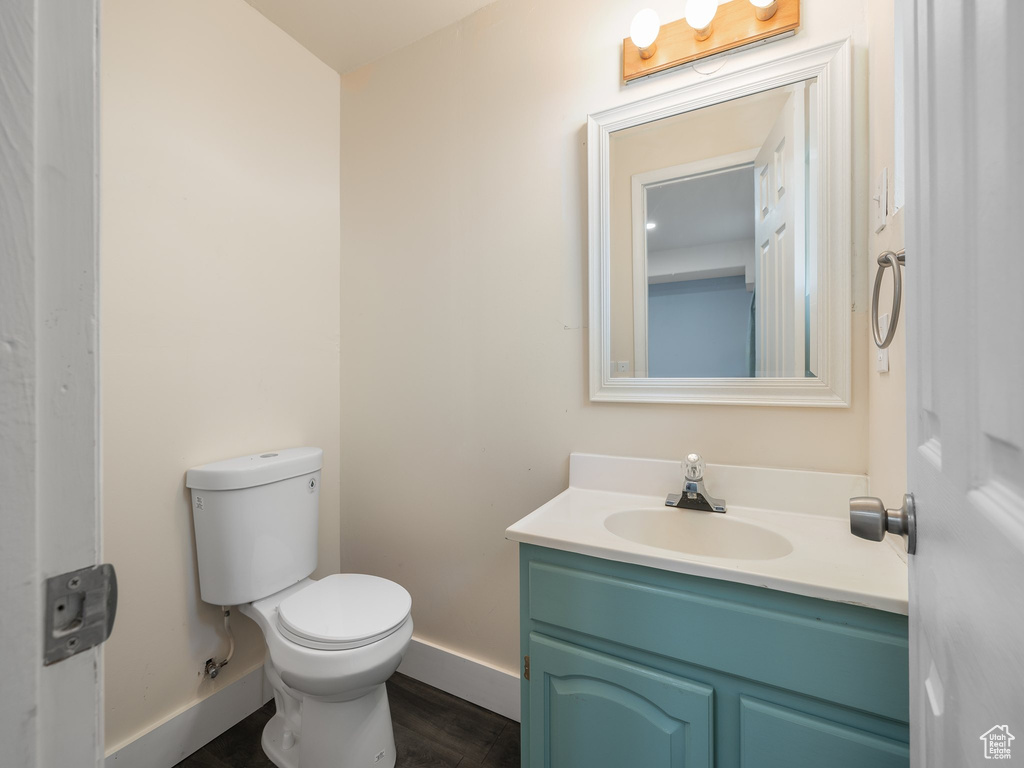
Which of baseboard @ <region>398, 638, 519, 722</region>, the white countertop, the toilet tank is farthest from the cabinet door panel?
the toilet tank

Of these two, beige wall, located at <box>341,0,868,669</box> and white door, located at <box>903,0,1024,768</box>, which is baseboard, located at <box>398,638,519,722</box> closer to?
beige wall, located at <box>341,0,868,669</box>

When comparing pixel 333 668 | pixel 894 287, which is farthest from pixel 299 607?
pixel 894 287

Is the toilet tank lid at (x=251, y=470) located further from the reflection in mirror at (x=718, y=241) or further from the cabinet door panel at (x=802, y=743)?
the cabinet door panel at (x=802, y=743)

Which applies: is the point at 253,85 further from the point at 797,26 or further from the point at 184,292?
the point at 797,26

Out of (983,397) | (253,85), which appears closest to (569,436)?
(983,397)

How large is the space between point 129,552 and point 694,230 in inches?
71.7

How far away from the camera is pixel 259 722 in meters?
1.49

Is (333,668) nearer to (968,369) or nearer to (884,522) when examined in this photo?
(884,522)

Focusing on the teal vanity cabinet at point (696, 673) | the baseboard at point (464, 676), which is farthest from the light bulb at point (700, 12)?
the baseboard at point (464, 676)

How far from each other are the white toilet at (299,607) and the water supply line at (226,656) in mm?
118

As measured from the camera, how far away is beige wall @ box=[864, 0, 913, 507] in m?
0.86

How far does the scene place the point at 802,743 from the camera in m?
0.77

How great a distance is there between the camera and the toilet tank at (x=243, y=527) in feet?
4.40

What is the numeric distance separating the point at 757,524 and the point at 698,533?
0.14m
